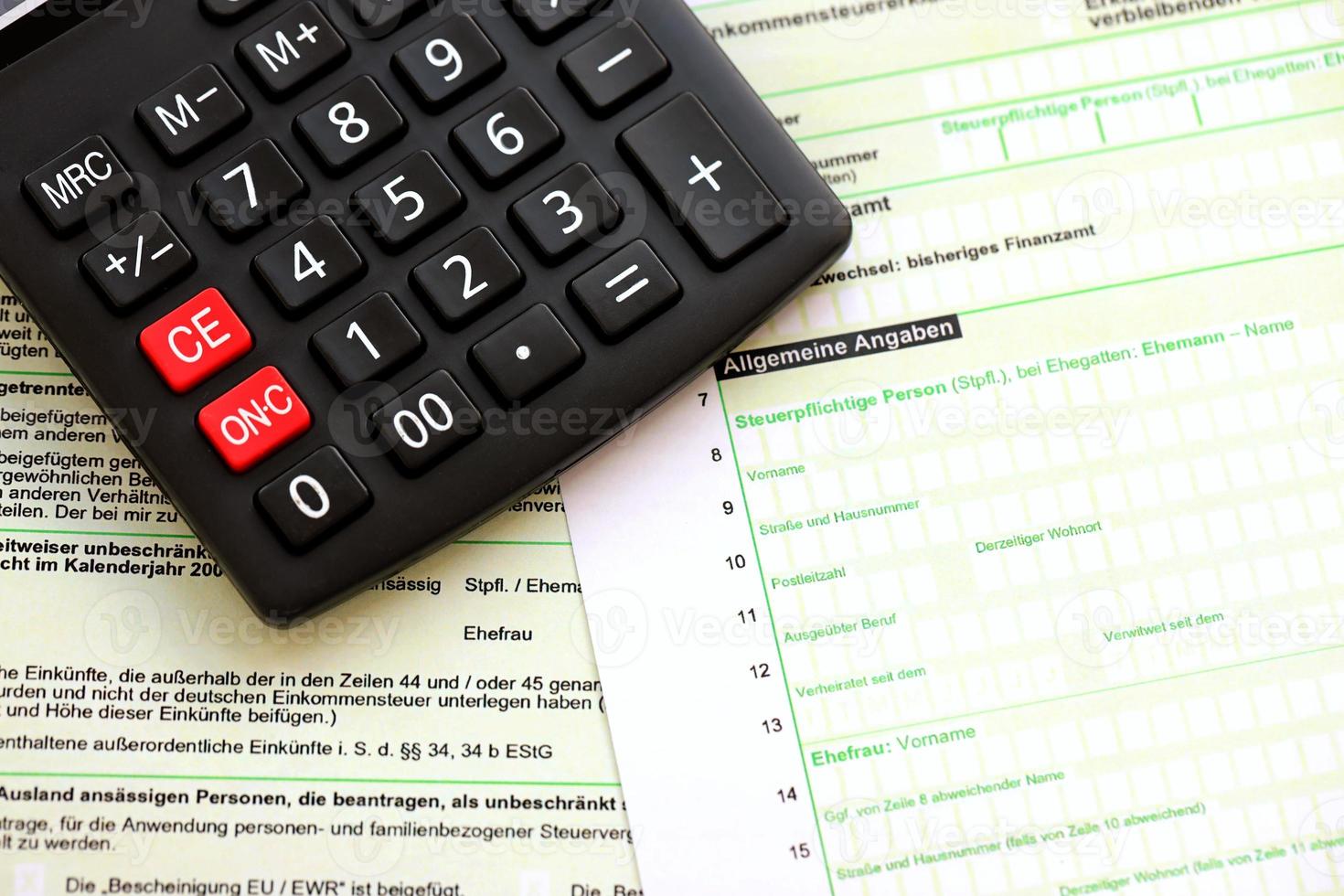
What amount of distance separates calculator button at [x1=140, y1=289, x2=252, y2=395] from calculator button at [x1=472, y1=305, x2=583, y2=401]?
0.07 meters

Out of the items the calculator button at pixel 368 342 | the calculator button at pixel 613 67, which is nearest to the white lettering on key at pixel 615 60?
the calculator button at pixel 613 67

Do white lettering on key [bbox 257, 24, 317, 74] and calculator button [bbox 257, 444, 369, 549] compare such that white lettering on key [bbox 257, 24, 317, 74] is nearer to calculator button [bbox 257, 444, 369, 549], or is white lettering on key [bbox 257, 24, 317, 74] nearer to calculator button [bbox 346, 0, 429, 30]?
calculator button [bbox 346, 0, 429, 30]

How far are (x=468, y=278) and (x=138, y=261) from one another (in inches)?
4.0

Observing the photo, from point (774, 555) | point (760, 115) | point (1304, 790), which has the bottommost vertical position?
point (1304, 790)

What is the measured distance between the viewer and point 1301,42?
414 mm

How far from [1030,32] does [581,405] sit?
0.22m

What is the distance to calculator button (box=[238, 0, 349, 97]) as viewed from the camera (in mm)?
358

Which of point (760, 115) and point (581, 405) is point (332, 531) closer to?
point (581, 405)

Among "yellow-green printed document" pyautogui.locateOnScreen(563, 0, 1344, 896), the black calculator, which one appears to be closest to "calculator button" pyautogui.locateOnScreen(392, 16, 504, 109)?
the black calculator

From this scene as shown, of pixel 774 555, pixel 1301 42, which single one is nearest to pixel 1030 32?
pixel 1301 42

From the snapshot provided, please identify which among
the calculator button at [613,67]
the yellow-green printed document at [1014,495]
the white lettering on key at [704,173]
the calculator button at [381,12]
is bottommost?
the yellow-green printed document at [1014,495]

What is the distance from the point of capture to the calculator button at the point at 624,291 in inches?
13.7

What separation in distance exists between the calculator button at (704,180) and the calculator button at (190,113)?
13 cm

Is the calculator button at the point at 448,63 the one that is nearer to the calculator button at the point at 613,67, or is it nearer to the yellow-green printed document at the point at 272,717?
the calculator button at the point at 613,67
